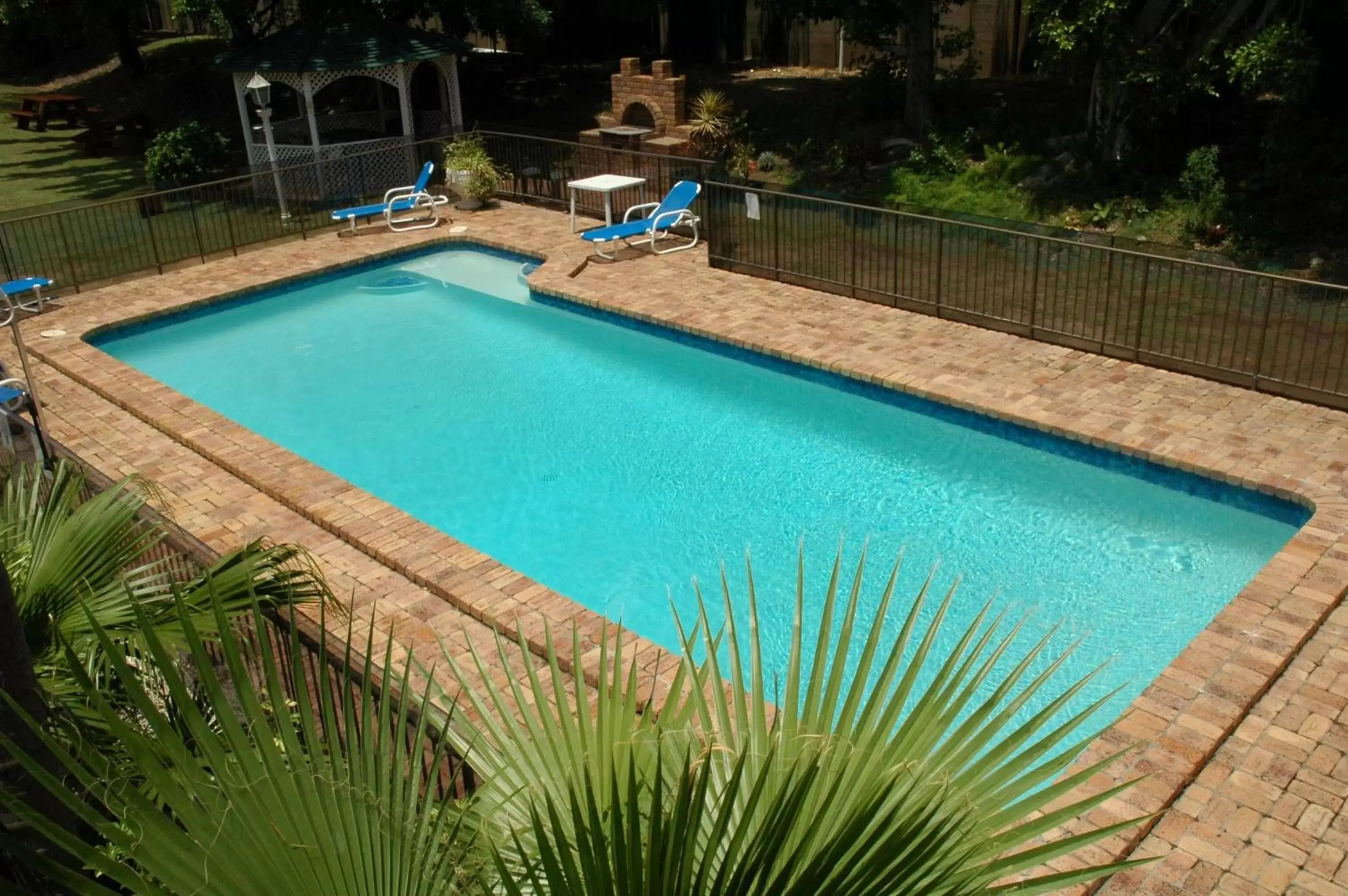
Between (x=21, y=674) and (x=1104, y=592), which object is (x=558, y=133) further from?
(x=21, y=674)

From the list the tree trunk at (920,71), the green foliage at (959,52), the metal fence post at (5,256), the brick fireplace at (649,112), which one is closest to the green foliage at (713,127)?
the brick fireplace at (649,112)

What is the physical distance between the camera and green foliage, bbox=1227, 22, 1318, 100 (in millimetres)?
15008

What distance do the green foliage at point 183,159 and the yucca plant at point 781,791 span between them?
20819 mm

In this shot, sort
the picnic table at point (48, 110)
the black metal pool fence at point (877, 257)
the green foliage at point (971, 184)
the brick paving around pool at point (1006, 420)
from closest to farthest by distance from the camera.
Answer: the brick paving around pool at point (1006, 420)
the black metal pool fence at point (877, 257)
the green foliage at point (971, 184)
the picnic table at point (48, 110)

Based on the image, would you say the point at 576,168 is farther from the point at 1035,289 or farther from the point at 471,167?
the point at 1035,289

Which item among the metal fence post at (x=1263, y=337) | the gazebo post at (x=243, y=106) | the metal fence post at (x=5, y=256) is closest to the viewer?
the metal fence post at (x=1263, y=337)

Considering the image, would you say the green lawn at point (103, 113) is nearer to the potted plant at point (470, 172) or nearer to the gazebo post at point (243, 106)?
the gazebo post at point (243, 106)

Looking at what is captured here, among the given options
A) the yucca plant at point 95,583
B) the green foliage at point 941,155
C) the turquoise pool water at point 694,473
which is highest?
the yucca plant at point 95,583

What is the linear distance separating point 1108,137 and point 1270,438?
10337 mm

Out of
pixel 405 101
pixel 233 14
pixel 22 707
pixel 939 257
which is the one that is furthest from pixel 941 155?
pixel 22 707

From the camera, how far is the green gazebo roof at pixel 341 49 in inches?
820

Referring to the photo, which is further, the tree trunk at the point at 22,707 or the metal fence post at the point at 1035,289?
the metal fence post at the point at 1035,289

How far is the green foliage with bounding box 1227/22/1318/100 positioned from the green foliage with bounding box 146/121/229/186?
16.8m

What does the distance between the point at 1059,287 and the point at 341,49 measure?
14.3 m
